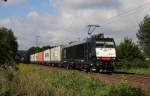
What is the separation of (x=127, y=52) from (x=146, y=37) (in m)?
19.0

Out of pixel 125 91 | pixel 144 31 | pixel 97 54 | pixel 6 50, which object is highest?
pixel 144 31

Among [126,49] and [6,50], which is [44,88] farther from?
[126,49]

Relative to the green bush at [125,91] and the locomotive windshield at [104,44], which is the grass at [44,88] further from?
the locomotive windshield at [104,44]

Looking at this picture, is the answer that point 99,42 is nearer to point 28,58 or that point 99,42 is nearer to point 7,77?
point 7,77

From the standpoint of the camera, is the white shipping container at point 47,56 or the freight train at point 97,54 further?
the white shipping container at point 47,56

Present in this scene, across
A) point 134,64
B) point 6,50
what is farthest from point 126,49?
point 6,50

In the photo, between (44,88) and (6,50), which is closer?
(6,50)

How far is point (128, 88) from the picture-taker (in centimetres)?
1521

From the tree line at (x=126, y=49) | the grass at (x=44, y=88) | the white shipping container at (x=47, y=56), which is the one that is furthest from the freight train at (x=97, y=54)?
the white shipping container at (x=47, y=56)

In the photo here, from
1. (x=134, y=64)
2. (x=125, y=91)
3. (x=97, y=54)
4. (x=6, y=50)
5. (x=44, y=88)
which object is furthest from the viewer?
(x=134, y=64)

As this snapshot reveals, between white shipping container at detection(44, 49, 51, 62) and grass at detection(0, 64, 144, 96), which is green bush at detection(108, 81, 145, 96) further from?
white shipping container at detection(44, 49, 51, 62)

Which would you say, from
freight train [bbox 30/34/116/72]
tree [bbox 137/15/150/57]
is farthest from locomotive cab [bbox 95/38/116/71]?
tree [bbox 137/15/150/57]

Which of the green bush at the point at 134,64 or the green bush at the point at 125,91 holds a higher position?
the green bush at the point at 134,64

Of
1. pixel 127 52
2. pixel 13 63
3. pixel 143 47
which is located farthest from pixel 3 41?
pixel 143 47
